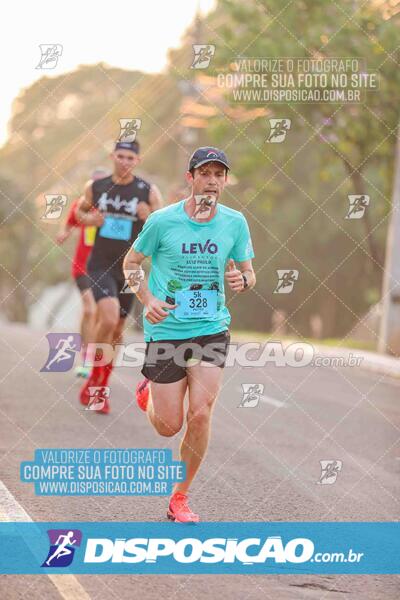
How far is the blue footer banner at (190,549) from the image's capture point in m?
6.10

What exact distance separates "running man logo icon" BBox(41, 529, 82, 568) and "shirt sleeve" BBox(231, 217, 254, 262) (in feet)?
5.62

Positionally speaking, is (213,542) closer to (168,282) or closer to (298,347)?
(168,282)

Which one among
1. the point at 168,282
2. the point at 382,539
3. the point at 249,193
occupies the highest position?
the point at 249,193

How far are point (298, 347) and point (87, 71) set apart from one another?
143 ft

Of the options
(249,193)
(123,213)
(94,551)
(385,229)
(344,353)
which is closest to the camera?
(94,551)

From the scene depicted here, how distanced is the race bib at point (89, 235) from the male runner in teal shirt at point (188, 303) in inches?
191

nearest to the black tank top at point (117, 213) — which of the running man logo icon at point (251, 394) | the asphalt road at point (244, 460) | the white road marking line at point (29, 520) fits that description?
the asphalt road at point (244, 460)

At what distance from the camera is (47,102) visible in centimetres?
6744

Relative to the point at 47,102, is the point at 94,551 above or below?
below

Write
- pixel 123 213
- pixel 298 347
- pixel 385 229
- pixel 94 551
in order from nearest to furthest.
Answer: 1. pixel 94 551
2. pixel 123 213
3. pixel 298 347
4. pixel 385 229

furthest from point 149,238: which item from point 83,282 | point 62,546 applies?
point 83,282

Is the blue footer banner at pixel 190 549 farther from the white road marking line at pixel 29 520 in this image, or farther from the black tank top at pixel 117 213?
the black tank top at pixel 117 213

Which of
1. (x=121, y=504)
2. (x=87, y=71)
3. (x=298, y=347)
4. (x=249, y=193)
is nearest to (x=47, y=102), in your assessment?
(x=87, y=71)

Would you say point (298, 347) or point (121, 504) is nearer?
point (121, 504)
